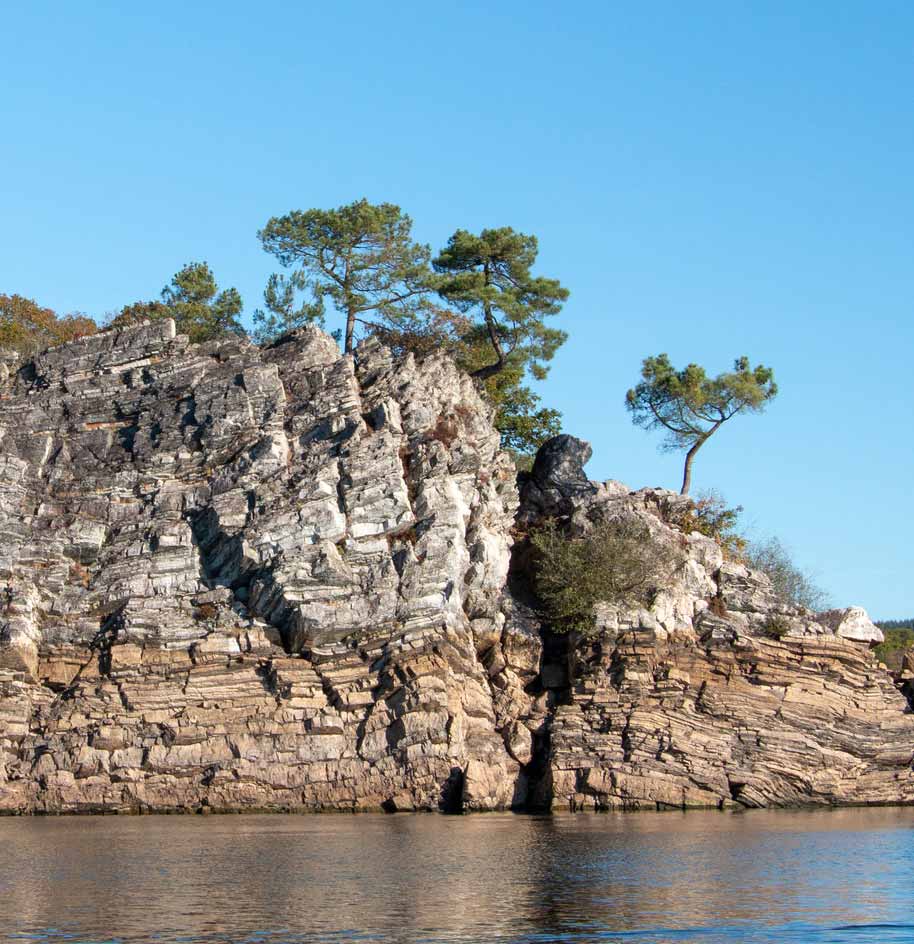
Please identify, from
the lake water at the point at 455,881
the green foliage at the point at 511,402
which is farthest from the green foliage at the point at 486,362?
the lake water at the point at 455,881

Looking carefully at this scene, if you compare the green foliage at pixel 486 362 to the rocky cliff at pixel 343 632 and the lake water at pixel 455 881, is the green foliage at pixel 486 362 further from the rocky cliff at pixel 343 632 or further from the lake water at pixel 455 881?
the lake water at pixel 455 881

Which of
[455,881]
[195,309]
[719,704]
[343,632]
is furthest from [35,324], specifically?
[455,881]

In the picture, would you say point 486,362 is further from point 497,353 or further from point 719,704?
point 719,704

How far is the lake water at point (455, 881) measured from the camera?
2234 cm

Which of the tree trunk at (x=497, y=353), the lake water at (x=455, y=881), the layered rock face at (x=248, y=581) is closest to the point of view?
the lake water at (x=455, y=881)

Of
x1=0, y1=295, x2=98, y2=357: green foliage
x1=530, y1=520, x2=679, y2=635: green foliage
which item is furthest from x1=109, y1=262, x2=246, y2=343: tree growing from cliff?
x1=530, y1=520, x2=679, y2=635: green foliage

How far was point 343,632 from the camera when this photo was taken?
153 ft

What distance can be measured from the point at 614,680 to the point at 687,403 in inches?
769

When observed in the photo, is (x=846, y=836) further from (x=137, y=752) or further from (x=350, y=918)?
(x=137, y=752)

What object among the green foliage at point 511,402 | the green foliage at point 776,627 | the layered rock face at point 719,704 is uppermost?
the green foliage at point 511,402

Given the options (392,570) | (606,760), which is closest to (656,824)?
(606,760)

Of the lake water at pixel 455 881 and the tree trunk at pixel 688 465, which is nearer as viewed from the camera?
the lake water at pixel 455 881

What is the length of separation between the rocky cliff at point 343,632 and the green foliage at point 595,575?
1006mm

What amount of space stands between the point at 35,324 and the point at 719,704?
39606mm
